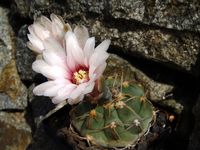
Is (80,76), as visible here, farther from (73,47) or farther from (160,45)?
(160,45)

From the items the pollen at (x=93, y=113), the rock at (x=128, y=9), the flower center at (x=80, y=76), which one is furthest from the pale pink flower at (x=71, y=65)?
the rock at (x=128, y=9)

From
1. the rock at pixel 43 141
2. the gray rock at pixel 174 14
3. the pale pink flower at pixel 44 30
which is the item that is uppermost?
the gray rock at pixel 174 14

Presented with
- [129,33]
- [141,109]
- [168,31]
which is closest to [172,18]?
[168,31]

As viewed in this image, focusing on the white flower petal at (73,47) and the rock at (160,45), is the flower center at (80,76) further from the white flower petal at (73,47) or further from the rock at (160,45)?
the rock at (160,45)

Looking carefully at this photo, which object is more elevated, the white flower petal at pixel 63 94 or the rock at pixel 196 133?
the white flower petal at pixel 63 94

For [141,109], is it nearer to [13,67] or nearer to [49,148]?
[49,148]

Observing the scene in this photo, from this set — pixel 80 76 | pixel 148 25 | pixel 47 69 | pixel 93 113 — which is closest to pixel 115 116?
pixel 93 113

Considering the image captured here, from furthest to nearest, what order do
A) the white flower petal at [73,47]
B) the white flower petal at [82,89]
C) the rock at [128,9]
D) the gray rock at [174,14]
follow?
the rock at [128,9] → the gray rock at [174,14] → the white flower petal at [73,47] → the white flower petal at [82,89]

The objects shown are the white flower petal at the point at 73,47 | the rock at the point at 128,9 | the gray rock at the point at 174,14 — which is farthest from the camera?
the rock at the point at 128,9

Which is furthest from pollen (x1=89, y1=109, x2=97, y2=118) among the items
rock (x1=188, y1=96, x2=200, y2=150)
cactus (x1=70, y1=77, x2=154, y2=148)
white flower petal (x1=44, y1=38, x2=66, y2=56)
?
rock (x1=188, y1=96, x2=200, y2=150)
